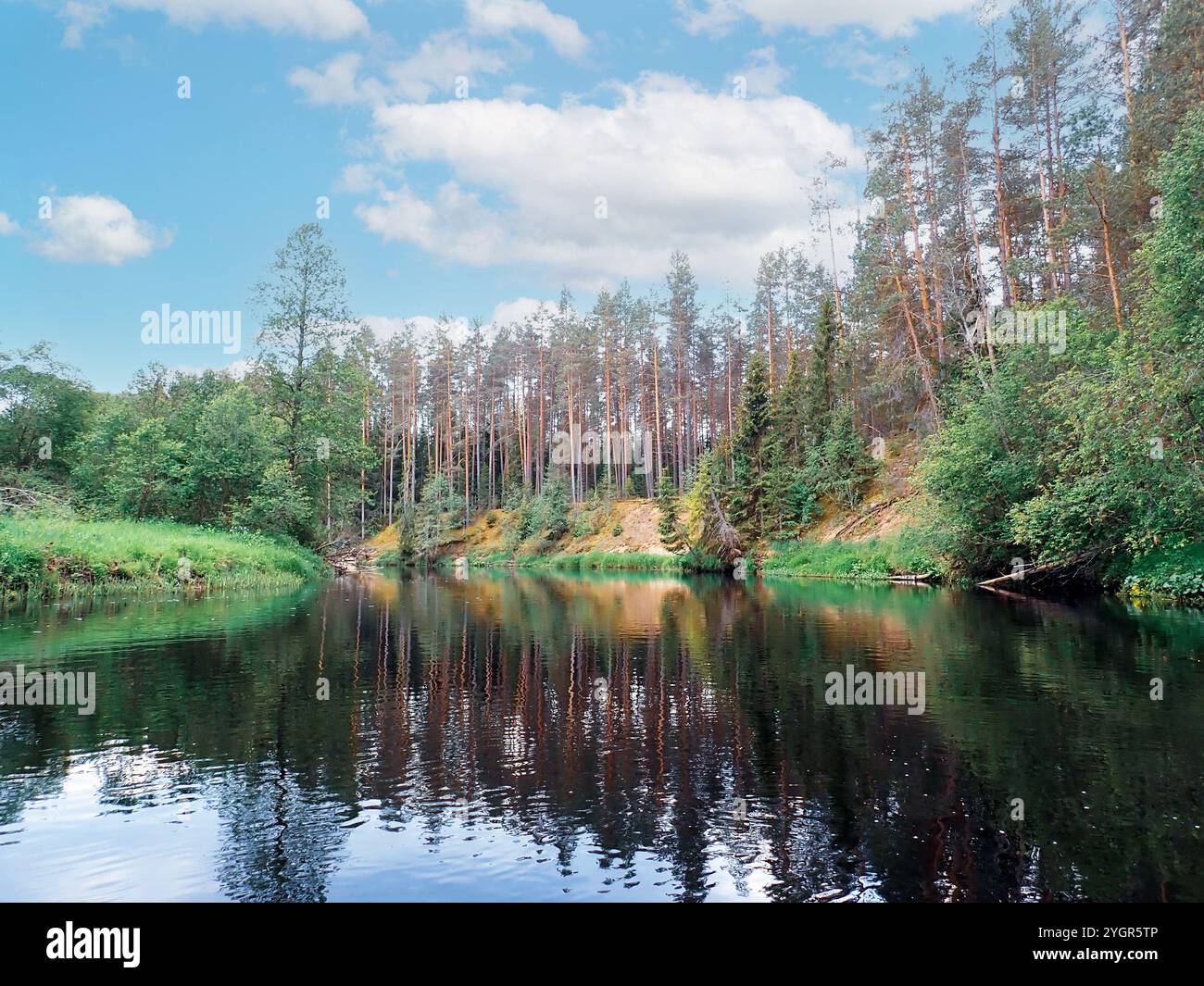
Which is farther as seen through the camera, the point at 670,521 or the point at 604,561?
the point at 604,561

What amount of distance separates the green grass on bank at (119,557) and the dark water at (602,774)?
9.08 m

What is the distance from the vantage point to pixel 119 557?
26.4m

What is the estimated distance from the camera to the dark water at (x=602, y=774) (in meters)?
5.41

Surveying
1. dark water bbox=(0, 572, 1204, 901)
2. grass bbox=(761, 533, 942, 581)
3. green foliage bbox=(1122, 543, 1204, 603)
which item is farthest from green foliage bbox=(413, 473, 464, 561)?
green foliage bbox=(1122, 543, 1204, 603)

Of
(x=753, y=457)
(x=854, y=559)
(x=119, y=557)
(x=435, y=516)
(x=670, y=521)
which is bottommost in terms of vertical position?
(x=854, y=559)

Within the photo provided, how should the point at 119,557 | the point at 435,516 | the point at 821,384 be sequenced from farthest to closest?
the point at 435,516 < the point at 821,384 < the point at 119,557

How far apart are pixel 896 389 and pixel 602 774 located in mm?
43460

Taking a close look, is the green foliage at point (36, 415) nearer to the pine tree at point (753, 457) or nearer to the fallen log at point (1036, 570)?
the pine tree at point (753, 457)

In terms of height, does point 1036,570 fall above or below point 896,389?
below

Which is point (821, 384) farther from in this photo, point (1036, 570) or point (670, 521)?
point (1036, 570)

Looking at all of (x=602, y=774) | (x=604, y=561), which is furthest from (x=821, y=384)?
(x=602, y=774)

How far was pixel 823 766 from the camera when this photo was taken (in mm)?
7984

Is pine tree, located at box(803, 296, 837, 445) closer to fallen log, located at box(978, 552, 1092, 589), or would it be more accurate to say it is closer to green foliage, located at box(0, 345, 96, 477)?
fallen log, located at box(978, 552, 1092, 589)
